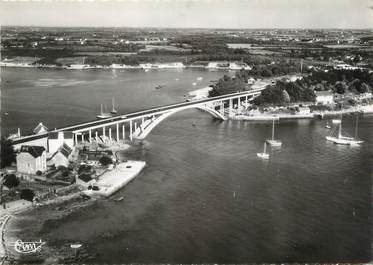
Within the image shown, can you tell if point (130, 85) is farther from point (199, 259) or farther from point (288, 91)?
point (199, 259)

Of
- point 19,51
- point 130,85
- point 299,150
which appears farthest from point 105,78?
point 299,150

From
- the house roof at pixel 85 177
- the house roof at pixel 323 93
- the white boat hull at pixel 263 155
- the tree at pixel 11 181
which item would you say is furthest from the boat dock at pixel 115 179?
the house roof at pixel 323 93

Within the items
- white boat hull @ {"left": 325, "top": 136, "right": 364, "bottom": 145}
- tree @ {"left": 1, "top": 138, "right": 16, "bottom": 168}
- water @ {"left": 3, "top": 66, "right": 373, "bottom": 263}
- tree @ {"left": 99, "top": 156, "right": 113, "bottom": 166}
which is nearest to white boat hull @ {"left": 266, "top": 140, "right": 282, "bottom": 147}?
water @ {"left": 3, "top": 66, "right": 373, "bottom": 263}

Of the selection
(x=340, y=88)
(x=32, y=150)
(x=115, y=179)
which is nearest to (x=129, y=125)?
(x=115, y=179)

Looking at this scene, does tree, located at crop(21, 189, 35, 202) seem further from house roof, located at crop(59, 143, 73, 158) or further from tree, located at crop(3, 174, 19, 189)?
house roof, located at crop(59, 143, 73, 158)

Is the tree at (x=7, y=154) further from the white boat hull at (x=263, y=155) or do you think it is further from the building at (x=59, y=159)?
the white boat hull at (x=263, y=155)
